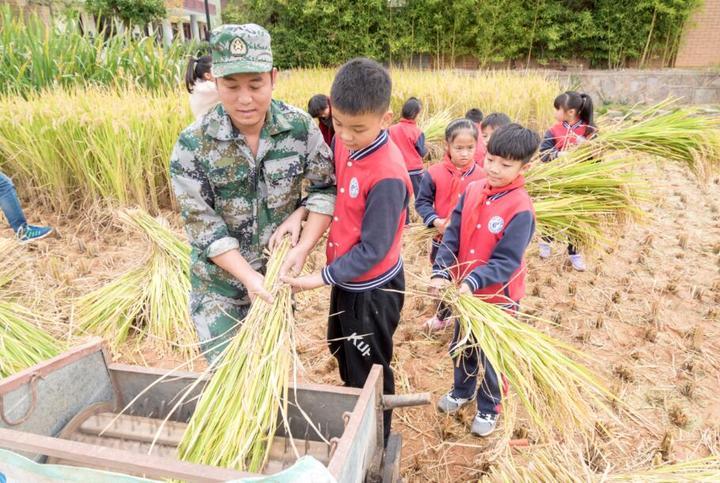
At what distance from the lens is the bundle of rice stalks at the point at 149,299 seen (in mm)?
2750

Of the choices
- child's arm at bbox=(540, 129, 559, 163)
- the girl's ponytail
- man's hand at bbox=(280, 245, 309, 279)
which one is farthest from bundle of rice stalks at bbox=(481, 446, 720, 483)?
the girl's ponytail

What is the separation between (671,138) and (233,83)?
257 cm

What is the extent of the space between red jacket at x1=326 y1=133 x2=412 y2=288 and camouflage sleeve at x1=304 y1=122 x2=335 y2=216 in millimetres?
32

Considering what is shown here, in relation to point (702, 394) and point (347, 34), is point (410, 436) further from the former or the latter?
point (347, 34)

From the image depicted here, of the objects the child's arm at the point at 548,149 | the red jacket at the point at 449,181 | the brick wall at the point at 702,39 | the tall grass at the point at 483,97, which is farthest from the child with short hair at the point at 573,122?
the brick wall at the point at 702,39

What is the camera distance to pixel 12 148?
4238mm

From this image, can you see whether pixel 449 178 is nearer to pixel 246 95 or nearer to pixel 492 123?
pixel 492 123

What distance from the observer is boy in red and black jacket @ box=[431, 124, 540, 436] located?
1716 millimetres

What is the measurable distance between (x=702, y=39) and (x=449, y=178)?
11906mm

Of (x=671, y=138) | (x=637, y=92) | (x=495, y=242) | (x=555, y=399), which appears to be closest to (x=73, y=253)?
(x=495, y=242)

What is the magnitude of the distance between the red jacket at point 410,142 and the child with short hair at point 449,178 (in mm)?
1525

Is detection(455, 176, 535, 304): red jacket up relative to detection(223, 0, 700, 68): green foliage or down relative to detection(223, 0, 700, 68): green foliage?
down

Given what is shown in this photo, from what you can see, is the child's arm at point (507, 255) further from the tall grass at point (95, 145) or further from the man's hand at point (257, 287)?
the tall grass at point (95, 145)

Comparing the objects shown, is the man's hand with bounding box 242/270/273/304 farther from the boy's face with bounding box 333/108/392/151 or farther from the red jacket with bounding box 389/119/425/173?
the red jacket with bounding box 389/119/425/173
